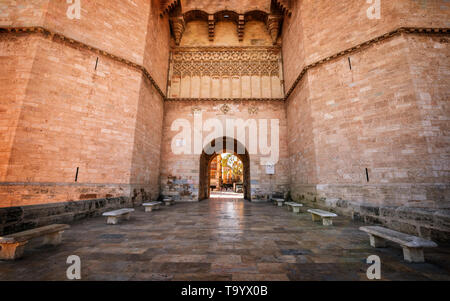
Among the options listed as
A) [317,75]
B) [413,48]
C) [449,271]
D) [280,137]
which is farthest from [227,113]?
[449,271]

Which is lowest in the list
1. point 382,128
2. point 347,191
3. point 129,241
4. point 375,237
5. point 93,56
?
point 129,241

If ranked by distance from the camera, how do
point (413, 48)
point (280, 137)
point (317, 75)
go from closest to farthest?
1. point (413, 48)
2. point (317, 75)
3. point (280, 137)

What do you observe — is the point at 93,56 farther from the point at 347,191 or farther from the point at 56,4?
the point at 347,191

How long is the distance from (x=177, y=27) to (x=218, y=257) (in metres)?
→ 14.5

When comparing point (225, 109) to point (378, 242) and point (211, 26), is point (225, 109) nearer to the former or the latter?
point (211, 26)

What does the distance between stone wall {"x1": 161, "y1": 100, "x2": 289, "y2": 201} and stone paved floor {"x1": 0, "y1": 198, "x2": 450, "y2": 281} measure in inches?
278

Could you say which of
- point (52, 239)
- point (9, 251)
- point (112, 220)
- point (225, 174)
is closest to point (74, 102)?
point (112, 220)

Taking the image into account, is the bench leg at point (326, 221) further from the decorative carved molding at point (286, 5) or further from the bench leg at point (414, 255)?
the decorative carved molding at point (286, 5)

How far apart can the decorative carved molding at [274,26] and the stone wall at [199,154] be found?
488cm

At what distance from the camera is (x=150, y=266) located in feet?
7.83

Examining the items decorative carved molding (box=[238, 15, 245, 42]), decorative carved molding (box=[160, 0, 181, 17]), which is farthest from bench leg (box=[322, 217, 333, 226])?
decorative carved molding (box=[160, 0, 181, 17])

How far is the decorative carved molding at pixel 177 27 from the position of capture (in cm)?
1198

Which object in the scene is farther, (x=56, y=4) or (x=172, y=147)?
(x=172, y=147)

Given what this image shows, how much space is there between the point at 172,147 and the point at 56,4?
7974 mm
